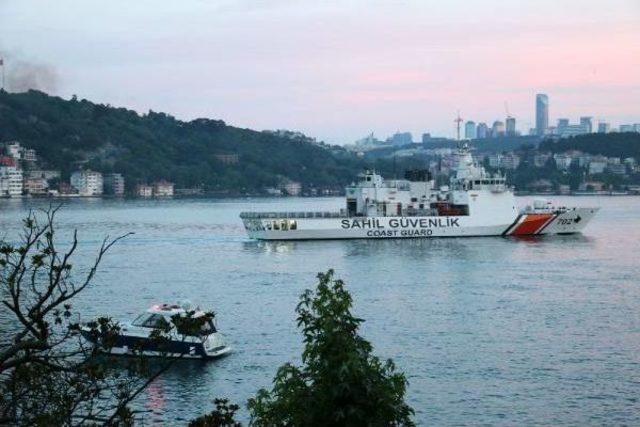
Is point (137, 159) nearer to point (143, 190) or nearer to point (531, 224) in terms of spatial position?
point (143, 190)

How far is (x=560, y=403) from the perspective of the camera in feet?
63.2

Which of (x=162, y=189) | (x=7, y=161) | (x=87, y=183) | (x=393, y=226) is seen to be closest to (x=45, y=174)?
(x=7, y=161)

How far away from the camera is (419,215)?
190 feet

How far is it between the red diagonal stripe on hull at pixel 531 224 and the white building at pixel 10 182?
385ft

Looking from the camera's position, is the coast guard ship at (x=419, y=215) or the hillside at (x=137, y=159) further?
the hillside at (x=137, y=159)

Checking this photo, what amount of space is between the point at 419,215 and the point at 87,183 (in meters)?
118

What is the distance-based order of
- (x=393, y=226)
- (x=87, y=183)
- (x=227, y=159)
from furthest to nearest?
(x=227, y=159) → (x=87, y=183) → (x=393, y=226)

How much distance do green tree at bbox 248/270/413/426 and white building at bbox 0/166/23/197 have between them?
513 ft

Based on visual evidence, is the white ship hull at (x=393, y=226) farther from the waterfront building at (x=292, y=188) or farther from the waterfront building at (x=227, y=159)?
the waterfront building at (x=227, y=159)

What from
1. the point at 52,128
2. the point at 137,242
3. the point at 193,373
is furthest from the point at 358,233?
the point at 52,128

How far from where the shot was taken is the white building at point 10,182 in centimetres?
16050

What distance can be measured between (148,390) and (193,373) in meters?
1.75

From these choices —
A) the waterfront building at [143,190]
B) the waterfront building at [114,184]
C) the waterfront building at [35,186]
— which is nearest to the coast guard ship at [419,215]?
the waterfront building at [35,186]

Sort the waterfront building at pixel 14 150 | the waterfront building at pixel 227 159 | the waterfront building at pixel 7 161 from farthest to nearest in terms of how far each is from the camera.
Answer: the waterfront building at pixel 227 159
the waterfront building at pixel 14 150
the waterfront building at pixel 7 161
